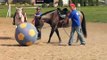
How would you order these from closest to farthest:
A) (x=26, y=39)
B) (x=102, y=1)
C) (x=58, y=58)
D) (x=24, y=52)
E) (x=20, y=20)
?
1. (x=58, y=58)
2. (x=24, y=52)
3. (x=26, y=39)
4. (x=20, y=20)
5. (x=102, y=1)

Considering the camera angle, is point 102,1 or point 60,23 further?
point 102,1

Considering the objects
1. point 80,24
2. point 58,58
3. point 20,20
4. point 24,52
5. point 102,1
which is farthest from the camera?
point 102,1

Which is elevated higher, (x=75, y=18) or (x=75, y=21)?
(x=75, y=18)

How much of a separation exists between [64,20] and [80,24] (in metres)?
1.08

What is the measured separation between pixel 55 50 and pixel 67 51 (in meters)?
0.54

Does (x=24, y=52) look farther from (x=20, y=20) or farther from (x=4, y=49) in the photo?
(x=20, y=20)

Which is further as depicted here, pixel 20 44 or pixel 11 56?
pixel 20 44

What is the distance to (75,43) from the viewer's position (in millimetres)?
16547

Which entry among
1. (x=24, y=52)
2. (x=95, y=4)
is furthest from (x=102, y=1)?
(x=24, y=52)

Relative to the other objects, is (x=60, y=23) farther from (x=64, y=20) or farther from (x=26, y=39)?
(x=26, y=39)

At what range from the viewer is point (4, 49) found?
14.2 meters

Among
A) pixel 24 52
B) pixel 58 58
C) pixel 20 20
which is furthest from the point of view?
pixel 20 20

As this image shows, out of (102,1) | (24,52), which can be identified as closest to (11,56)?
(24,52)

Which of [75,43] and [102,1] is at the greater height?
[75,43]
